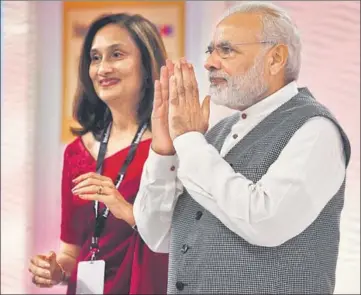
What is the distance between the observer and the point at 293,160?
157 centimetres

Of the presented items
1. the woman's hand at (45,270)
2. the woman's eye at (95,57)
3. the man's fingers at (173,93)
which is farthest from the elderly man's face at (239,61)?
the woman's hand at (45,270)

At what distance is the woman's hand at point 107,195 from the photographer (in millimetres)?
2273

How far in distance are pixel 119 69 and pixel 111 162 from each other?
1.10 ft

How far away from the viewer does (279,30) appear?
5.79 ft

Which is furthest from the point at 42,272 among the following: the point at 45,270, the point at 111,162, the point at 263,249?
the point at 263,249

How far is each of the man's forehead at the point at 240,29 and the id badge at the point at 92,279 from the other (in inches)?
38.0

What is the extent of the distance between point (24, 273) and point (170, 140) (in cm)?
126

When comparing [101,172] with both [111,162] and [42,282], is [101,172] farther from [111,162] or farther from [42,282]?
[42,282]

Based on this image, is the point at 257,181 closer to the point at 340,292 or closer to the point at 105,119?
the point at 105,119

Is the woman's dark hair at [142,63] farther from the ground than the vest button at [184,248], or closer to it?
farther from the ground

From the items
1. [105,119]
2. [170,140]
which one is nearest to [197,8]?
[105,119]

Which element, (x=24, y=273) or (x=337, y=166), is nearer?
(x=337, y=166)

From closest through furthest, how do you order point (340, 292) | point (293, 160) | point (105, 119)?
point (293, 160) → point (105, 119) → point (340, 292)

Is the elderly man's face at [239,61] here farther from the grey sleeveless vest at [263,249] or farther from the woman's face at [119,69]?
the woman's face at [119,69]
